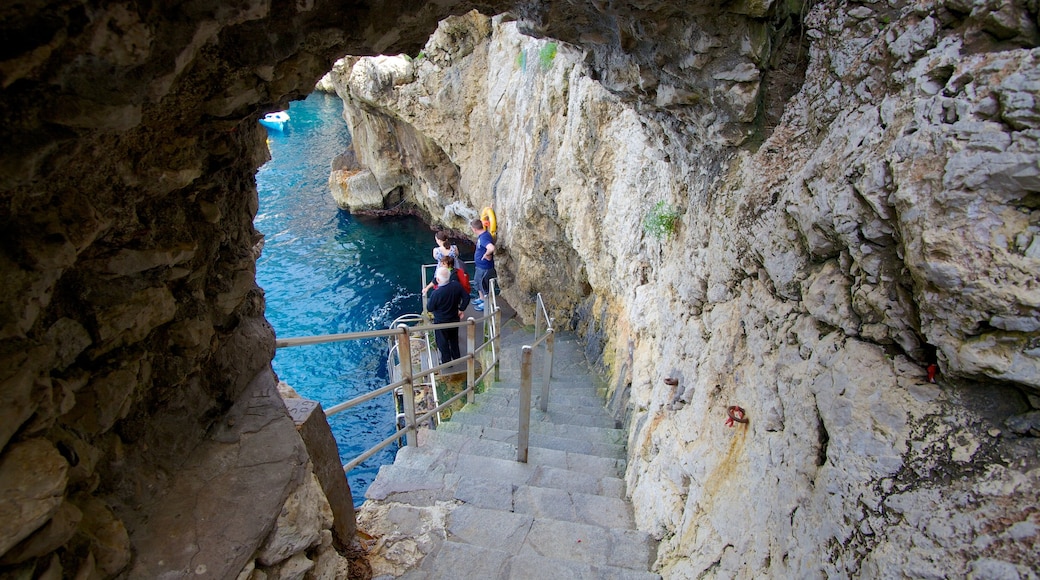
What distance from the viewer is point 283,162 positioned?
2395 cm

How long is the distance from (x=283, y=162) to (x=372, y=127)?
9.47m

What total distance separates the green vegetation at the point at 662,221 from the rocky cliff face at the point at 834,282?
0.03 meters

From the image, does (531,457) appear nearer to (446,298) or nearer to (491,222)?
(446,298)

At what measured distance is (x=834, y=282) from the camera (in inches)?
83.1

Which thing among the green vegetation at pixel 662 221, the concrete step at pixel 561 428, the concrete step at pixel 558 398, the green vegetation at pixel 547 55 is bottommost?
the concrete step at pixel 558 398

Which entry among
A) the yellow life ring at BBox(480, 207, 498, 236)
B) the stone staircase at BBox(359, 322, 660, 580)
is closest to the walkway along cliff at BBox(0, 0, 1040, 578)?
the stone staircase at BBox(359, 322, 660, 580)

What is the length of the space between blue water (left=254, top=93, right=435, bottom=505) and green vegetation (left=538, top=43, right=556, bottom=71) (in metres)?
6.58

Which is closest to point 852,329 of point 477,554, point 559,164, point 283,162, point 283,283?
point 477,554

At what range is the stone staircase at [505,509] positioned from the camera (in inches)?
114

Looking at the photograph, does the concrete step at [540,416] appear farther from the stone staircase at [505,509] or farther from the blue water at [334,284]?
the blue water at [334,284]

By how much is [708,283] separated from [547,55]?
6.57m

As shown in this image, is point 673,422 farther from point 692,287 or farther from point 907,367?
point 907,367

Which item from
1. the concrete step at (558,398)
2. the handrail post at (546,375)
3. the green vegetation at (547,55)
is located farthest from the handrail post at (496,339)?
the green vegetation at (547,55)

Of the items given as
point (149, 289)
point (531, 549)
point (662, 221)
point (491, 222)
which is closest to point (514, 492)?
point (531, 549)
